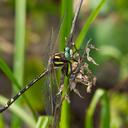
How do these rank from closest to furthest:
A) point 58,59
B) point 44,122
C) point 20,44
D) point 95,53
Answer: point 58,59 < point 44,122 < point 20,44 < point 95,53

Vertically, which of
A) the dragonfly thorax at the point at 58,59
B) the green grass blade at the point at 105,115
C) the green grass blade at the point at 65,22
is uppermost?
the green grass blade at the point at 65,22

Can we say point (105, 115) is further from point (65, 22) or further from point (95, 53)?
point (95, 53)

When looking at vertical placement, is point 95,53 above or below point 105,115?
above

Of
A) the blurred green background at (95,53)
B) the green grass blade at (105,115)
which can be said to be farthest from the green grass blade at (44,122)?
the blurred green background at (95,53)

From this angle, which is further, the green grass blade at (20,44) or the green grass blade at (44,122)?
the green grass blade at (20,44)

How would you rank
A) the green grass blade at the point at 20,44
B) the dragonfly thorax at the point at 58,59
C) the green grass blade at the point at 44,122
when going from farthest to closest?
the green grass blade at the point at 20,44 < the green grass blade at the point at 44,122 < the dragonfly thorax at the point at 58,59

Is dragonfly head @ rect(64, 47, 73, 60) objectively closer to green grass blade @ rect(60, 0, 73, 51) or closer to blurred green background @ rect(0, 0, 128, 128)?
green grass blade @ rect(60, 0, 73, 51)

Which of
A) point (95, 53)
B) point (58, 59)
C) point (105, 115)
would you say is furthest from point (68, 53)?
point (95, 53)

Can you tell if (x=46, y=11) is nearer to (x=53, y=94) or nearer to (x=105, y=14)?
(x=105, y=14)

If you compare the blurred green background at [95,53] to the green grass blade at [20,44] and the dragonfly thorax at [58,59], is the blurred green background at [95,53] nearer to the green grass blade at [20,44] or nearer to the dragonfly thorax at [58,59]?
the green grass blade at [20,44]
